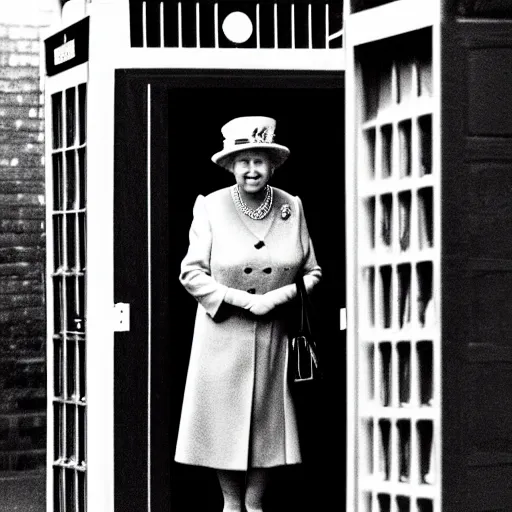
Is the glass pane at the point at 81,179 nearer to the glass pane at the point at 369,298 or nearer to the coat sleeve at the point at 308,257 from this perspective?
the coat sleeve at the point at 308,257

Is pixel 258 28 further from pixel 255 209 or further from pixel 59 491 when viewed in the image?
pixel 59 491

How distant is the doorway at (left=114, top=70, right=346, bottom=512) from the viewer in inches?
276

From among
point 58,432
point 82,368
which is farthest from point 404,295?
point 58,432

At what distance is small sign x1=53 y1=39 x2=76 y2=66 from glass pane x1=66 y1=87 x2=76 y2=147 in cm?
15

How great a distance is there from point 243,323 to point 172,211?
597 mm

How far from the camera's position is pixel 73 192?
7.34 meters

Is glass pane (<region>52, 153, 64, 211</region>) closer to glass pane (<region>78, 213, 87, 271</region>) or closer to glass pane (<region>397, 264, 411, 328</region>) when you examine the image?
glass pane (<region>78, 213, 87, 271</region>)

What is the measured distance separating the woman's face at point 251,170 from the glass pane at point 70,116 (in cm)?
83

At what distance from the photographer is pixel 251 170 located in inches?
272

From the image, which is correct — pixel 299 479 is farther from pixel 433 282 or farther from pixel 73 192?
pixel 433 282

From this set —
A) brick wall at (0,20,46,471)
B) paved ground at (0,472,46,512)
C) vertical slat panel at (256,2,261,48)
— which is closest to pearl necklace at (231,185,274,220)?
vertical slat panel at (256,2,261,48)

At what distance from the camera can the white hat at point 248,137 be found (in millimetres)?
6898

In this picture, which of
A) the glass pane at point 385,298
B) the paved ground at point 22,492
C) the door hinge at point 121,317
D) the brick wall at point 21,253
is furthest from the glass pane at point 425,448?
the brick wall at point 21,253

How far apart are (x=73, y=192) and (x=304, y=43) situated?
1.27 meters
